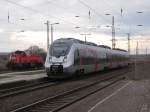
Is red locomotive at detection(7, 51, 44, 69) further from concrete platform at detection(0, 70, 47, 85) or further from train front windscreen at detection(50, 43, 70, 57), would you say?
train front windscreen at detection(50, 43, 70, 57)

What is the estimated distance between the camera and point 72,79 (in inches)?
1407

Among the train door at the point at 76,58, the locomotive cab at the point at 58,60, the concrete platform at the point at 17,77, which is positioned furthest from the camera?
the train door at the point at 76,58

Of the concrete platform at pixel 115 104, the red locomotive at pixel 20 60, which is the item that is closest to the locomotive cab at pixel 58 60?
the concrete platform at pixel 115 104

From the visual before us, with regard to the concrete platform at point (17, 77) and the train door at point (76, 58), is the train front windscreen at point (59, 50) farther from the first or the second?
the concrete platform at point (17, 77)

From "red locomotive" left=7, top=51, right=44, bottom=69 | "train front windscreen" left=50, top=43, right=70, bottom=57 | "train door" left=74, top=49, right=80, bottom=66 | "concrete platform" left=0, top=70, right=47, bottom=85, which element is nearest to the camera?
"concrete platform" left=0, top=70, right=47, bottom=85

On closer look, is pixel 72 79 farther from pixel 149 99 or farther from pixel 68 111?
pixel 68 111

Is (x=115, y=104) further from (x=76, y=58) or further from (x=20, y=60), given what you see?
(x=20, y=60)

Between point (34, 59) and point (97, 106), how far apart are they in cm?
4002

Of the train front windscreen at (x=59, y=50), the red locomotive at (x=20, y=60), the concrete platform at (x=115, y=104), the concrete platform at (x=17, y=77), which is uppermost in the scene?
the train front windscreen at (x=59, y=50)

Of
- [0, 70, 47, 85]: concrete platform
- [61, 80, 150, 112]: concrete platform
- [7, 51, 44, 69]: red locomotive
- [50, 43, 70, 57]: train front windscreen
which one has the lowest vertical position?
[61, 80, 150, 112]: concrete platform

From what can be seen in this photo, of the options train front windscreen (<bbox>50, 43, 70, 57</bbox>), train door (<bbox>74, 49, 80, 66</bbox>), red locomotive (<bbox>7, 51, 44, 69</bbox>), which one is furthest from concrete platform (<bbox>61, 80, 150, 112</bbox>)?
red locomotive (<bbox>7, 51, 44, 69</bbox>)

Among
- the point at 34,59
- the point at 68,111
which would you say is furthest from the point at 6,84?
the point at 34,59

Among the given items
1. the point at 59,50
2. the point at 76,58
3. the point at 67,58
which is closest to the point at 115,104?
the point at 67,58

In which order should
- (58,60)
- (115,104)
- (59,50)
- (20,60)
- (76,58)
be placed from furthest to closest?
(20,60), (76,58), (59,50), (58,60), (115,104)
